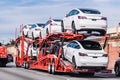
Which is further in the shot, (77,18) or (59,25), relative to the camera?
(59,25)

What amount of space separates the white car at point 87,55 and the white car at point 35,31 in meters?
10.1

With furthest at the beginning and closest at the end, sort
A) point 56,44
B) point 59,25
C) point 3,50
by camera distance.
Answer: point 3,50 < point 59,25 < point 56,44

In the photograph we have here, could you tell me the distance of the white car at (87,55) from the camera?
23.1m

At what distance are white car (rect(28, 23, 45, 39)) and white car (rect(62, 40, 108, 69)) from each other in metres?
10.1

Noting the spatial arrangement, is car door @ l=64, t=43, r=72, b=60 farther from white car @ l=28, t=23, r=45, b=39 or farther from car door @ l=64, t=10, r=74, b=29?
white car @ l=28, t=23, r=45, b=39

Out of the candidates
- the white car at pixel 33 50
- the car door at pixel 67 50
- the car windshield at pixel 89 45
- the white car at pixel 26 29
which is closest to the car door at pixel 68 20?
the car door at pixel 67 50

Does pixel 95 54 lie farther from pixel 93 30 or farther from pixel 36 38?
pixel 36 38

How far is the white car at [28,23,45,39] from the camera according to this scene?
34472 mm

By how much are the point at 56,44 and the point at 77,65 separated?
431 centimetres

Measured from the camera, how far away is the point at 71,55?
955 inches

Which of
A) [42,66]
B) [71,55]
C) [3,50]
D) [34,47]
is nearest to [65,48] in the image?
[71,55]

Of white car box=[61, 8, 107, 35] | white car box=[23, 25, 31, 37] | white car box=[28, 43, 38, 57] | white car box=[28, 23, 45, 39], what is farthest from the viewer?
white car box=[23, 25, 31, 37]

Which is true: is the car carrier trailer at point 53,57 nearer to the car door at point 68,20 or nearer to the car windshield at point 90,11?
the car door at point 68,20

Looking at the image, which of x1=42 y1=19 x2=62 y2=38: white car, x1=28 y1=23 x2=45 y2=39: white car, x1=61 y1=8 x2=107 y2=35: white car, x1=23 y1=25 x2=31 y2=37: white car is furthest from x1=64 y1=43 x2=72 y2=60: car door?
x1=23 y1=25 x2=31 y2=37: white car
